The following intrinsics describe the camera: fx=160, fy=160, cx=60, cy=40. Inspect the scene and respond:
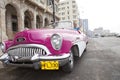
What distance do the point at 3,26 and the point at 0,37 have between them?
89cm

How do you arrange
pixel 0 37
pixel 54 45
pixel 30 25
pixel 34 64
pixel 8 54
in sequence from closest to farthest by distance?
pixel 34 64
pixel 54 45
pixel 8 54
pixel 0 37
pixel 30 25

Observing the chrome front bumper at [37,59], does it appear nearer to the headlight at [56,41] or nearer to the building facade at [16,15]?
the headlight at [56,41]

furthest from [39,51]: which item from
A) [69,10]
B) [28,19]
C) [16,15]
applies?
[69,10]

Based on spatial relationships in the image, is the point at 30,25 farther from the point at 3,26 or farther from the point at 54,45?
the point at 54,45

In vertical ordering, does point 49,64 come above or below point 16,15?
below

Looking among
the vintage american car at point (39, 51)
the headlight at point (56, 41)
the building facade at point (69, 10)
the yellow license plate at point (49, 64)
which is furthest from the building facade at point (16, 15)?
the building facade at point (69, 10)

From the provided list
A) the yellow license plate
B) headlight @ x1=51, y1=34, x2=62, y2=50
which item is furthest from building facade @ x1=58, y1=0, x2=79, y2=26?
the yellow license plate

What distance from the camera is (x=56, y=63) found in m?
3.40

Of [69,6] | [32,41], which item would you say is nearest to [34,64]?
[32,41]

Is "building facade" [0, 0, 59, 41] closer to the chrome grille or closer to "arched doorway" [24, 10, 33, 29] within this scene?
"arched doorway" [24, 10, 33, 29]

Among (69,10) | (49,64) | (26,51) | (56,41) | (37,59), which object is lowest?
(49,64)

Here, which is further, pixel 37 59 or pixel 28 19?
pixel 28 19

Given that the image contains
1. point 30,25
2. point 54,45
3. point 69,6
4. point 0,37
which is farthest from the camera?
point 69,6

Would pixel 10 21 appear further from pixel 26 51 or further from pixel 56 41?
pixel 56 41
